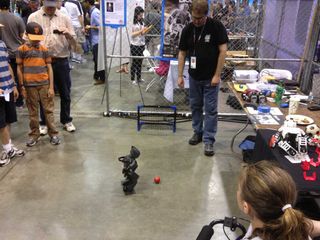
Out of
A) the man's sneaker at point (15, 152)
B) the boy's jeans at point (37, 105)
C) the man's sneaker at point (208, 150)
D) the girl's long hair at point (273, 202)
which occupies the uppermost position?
the girl's long hair at point (273, 202)

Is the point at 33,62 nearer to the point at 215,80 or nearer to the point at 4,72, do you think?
the point at 4,72

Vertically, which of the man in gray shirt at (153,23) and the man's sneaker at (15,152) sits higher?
the man in gray shirt at (153,23)

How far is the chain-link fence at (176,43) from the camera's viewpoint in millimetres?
4531

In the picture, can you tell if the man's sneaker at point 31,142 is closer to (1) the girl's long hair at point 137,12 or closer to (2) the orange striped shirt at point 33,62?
(2) the orange striped shirt at point 33,62

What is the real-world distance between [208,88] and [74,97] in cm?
286

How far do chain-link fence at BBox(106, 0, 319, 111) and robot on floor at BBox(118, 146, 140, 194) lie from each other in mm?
1969

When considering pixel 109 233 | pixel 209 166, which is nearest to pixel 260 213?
pixel 109 233

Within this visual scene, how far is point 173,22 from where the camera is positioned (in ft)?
14.6

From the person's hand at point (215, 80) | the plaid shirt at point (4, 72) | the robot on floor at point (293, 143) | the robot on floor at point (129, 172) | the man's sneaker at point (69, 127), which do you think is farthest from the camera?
the man's sneaker at point (69, 127)

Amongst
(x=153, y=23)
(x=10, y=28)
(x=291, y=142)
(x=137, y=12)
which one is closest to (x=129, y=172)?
(x=291, y=142)

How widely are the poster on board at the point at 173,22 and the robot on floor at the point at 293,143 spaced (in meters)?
2.61

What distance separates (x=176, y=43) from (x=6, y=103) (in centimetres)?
236

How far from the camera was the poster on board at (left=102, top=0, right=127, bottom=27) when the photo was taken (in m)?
4.32

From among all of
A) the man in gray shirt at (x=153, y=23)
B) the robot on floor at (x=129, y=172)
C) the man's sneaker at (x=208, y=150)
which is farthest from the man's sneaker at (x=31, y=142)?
the man in gray shirt at (x=153, y=23)
